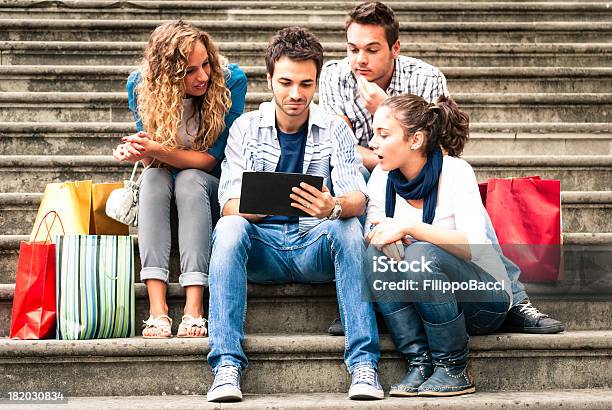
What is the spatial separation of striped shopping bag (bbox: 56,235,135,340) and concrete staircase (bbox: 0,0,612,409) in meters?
0.10

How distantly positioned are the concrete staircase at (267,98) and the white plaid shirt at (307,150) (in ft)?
1.33

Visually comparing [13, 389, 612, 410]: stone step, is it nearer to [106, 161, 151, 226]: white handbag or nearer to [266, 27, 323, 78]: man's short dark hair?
[106, 161, 151, 226]: white handbag

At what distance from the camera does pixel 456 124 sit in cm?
304

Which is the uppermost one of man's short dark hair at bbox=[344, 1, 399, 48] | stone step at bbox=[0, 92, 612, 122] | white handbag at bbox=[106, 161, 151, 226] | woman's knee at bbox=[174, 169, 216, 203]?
stone step at bbox=[0, 92, 612, 122]

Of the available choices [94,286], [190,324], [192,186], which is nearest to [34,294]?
[94,286]

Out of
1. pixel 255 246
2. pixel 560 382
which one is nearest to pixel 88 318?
pixel 255 246

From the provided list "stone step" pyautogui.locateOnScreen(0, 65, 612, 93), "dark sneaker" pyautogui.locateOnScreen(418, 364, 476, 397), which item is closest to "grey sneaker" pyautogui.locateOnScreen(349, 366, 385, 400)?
"dark sneaker" pyautogui.locateOnScreen(418, 364, 476, 397)

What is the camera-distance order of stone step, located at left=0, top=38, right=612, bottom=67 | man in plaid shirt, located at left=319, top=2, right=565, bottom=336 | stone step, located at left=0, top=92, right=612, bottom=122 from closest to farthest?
man in plaid shirt, located at left=319, top=2, right=565, bottom=336
stone step, located at left=0, top=92, right=612, bottom=122
stone step, located at left=0, top=38, right=612, bottom=67

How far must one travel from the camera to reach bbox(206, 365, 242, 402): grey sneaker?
8.76 feet

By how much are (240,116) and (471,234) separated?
38.3 inches

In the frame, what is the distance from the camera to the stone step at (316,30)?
16.7ft

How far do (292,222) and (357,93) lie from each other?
79 cm

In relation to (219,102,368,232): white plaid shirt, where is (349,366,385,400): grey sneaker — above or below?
below

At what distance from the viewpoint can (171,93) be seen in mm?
3270
